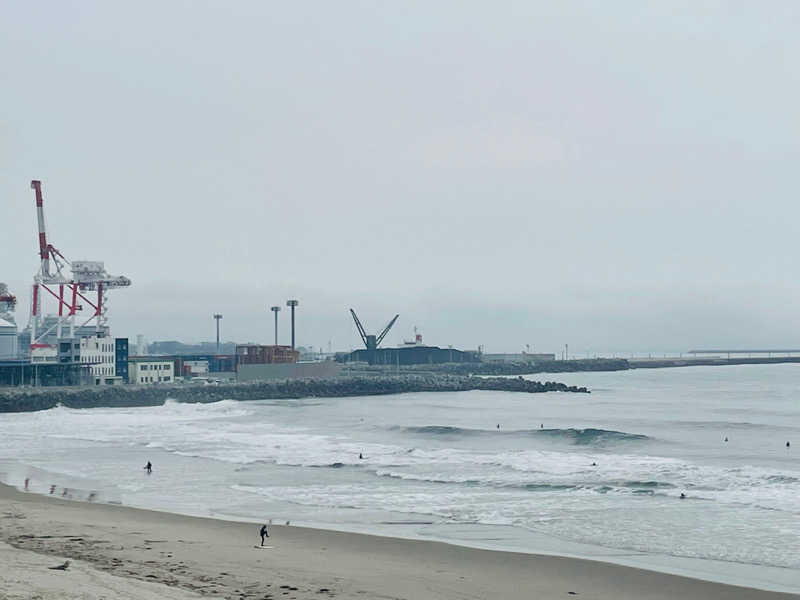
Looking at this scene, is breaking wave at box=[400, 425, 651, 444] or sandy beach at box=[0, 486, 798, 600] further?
breaking wave at box=[400, 425, 651, 444]

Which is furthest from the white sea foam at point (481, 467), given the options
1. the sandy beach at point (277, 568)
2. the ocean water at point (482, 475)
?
the sandy beach at point (277, 568)

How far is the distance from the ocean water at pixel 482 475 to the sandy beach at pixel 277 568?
1478mm

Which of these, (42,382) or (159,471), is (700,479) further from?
(42,382)

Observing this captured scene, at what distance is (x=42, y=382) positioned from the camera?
273 ft

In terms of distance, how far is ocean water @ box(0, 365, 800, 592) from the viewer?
2177 centimetres

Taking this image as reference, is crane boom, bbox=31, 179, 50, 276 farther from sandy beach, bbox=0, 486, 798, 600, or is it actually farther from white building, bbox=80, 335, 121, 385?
sandy beach, bbox=0, 486, 798, 600

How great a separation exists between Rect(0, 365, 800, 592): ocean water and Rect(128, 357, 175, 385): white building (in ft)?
83.5

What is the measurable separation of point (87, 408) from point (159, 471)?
1674 inches

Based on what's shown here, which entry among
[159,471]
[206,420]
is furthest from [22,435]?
[159,471]

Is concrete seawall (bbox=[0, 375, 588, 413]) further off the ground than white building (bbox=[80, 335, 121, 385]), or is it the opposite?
white building (bbox=[80, 335, 121, 385])

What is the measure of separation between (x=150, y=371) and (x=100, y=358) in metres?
7.17

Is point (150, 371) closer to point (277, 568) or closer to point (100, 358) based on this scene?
point (100, 358)

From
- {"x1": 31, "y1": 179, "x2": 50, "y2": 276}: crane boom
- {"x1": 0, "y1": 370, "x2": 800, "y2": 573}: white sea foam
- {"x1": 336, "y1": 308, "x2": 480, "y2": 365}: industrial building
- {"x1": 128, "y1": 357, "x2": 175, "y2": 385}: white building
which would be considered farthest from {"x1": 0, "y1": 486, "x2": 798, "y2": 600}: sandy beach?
{"x1": 336, "y1": 308, "x2": 480, "y2": 365}: industrial building

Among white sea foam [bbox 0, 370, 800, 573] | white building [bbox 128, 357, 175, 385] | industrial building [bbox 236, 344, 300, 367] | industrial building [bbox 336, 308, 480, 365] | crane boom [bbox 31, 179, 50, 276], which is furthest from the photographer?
industrial building [bbox 336, 308, 480, 365]
